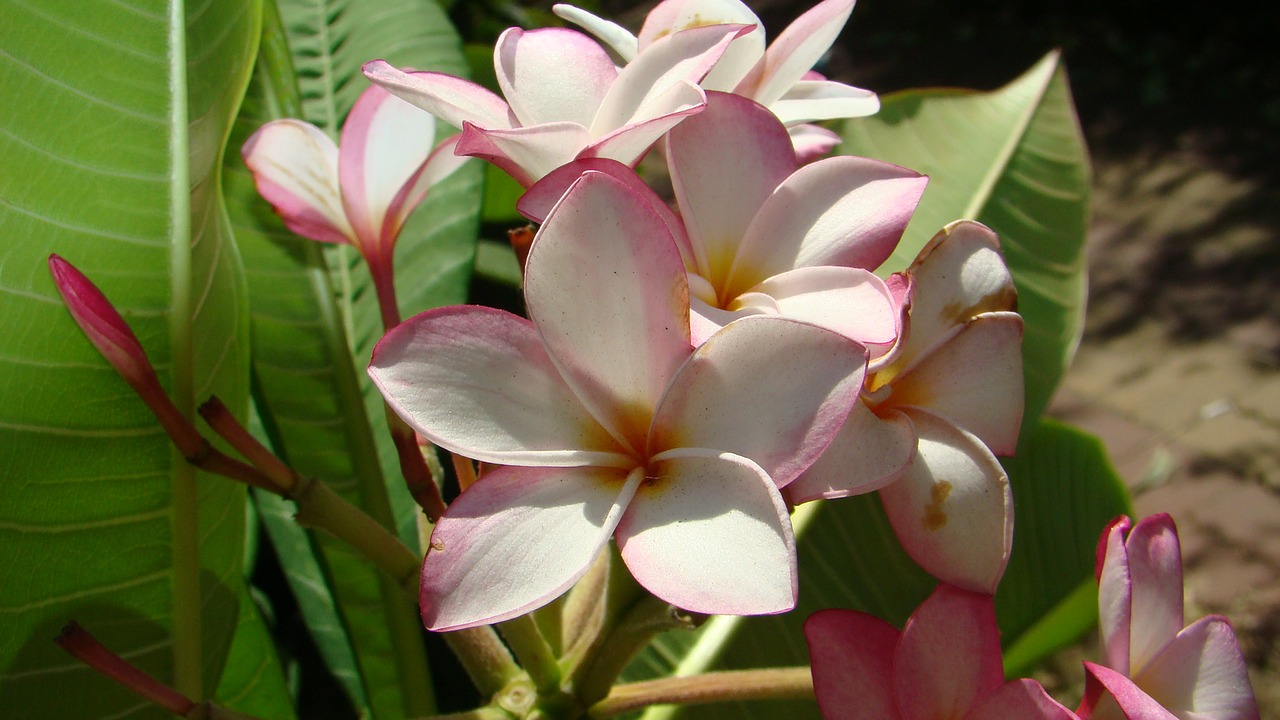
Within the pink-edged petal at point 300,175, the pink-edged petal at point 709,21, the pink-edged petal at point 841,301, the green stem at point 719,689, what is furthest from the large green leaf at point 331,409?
the pink-edged petal at point 841,301

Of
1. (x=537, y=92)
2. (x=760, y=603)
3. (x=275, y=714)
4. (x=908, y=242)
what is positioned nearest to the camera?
(x=760, y=603)

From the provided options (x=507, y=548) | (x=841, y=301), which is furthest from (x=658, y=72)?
(x=507, y=548)

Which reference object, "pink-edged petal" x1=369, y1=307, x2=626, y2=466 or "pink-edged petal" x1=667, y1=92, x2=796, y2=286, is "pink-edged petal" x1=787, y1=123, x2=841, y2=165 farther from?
"pink-edged petal" x1=369, y1=307, x2=626, y2=466

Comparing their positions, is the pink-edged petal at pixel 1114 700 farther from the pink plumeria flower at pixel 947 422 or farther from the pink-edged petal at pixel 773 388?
the pink-edged petal at pixel 773 388

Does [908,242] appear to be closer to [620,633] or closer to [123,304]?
[620,633]

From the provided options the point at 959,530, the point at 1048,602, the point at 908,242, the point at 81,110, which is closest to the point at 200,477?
the point at 81,110

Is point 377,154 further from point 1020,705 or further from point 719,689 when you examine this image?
point 1020,705

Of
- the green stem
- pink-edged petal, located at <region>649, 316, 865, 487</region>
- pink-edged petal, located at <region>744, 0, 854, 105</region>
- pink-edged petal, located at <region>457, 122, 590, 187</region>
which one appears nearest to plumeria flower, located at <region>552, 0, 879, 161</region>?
pink-edged petal, located at <region>744, 0, 854, 105</region>
